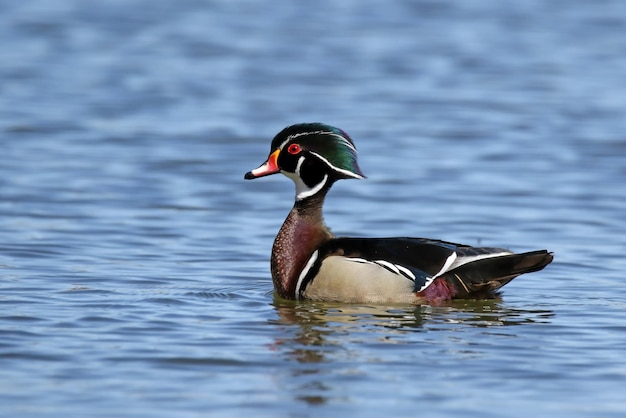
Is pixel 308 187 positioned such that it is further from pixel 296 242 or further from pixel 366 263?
pixel 366 263

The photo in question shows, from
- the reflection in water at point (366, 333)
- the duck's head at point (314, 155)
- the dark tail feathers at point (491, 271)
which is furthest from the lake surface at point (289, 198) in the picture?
the duck's head at point (314, 155)

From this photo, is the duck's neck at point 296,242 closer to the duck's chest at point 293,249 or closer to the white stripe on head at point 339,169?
the duck's chest at point 293,249

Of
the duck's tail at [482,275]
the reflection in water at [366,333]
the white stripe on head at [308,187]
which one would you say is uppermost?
the white stripe on head at [308,187]

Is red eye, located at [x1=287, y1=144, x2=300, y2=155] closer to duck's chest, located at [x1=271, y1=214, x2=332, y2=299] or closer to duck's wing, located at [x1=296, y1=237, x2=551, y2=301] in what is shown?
duck's chest, located at [x1=271, y1=214, x2=332, y2=299]

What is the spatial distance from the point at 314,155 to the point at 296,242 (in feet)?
2.39

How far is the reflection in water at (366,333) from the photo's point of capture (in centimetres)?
890

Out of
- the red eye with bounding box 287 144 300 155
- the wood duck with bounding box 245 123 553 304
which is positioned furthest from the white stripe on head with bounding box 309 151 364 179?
the red eye with bounding box 287 144 300 155

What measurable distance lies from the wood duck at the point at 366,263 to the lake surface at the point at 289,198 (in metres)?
0.18

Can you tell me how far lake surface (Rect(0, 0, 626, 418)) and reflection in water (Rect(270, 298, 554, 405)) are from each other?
3 cm

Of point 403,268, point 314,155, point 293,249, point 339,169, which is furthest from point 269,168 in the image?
point 403,268

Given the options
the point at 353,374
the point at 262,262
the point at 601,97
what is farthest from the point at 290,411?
the point at 601,97

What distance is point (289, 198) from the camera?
16.2 metres

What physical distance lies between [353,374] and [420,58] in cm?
1753

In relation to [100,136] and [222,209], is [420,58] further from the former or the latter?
[222,209]
